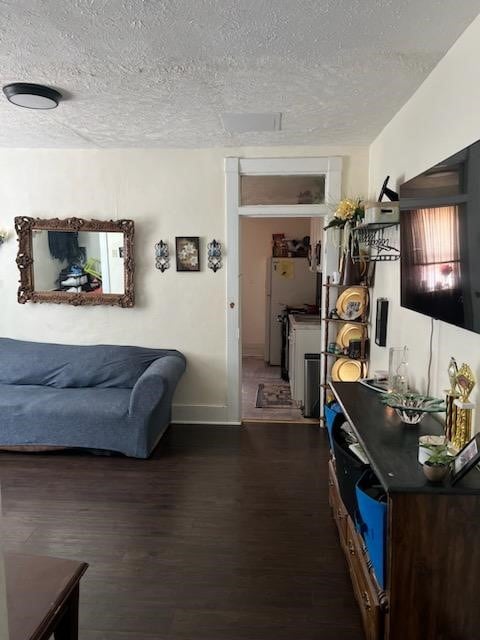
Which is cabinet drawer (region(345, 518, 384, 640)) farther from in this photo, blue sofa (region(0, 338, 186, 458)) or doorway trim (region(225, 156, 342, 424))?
doorway trim (region(225, 156, 342, 424))

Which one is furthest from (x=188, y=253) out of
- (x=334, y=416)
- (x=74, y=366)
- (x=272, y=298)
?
(x=272, y=298)

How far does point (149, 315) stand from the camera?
4.23m

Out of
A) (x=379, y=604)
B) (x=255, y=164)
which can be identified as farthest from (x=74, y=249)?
(x=379, y=604)

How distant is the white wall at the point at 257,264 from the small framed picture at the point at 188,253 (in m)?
3.03

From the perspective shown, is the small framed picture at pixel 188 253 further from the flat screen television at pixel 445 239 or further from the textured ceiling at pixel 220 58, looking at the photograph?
the flat screen television at pixel 445 239

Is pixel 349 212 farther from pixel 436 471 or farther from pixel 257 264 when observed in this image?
pixel 257 264

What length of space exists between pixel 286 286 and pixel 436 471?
515cm

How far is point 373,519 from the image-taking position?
163 centimetres

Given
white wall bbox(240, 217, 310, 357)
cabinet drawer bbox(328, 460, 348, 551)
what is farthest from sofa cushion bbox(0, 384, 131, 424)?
white wall bbox(240, 217, 310, 357)

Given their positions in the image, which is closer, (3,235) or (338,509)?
(338,509)

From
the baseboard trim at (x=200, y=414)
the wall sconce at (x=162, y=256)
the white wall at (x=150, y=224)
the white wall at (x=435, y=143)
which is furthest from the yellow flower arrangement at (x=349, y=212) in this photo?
the baseboard trim at (x=200, y=414)

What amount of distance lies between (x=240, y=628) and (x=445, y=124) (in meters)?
2.45

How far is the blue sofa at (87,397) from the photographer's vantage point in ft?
11.2

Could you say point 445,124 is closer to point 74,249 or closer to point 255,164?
point 255,164
